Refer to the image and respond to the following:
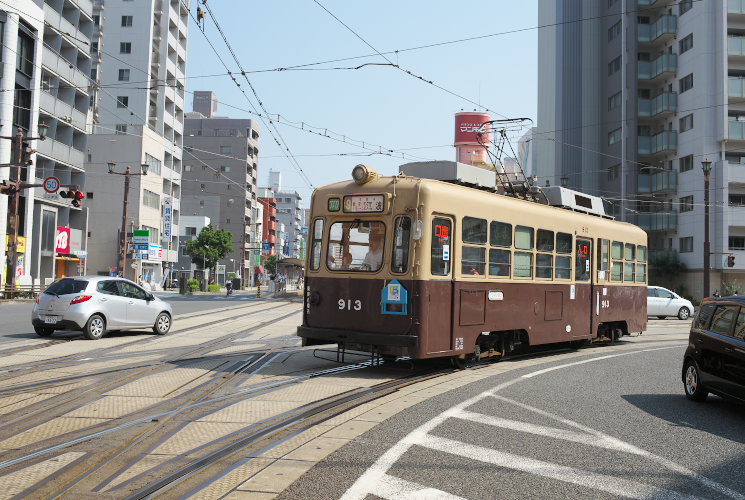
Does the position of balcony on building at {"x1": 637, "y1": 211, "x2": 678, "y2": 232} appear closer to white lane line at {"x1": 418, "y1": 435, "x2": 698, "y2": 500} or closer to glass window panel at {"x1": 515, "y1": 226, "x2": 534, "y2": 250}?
glass window panel at {"x1": 515, "y1": 226, "x2": 534, "y2": 250}

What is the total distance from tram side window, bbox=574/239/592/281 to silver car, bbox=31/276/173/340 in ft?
32.3

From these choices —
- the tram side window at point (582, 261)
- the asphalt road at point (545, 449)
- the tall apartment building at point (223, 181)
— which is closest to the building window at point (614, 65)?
the tram side window at point (582, 261)

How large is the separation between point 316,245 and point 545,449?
5948mm

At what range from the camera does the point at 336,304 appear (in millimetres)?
10773

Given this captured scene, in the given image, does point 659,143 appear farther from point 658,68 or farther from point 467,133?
point 467,133

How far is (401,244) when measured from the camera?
407 inches

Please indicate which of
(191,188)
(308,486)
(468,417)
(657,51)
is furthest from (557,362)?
(191,188)

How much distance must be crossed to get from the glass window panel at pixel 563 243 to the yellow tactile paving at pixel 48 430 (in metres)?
9.29

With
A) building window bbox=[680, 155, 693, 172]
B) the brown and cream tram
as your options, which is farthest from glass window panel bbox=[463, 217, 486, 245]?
building window bbox=[680, 155, 693, 172]

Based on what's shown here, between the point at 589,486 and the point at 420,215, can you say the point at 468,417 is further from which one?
the point at 420,215

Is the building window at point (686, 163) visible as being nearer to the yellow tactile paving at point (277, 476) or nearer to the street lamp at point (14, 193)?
the street lamp at point (14, 193)

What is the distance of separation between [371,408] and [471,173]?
5.47 metres

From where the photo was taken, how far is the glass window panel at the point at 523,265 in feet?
40.0

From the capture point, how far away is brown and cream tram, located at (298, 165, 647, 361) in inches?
402
